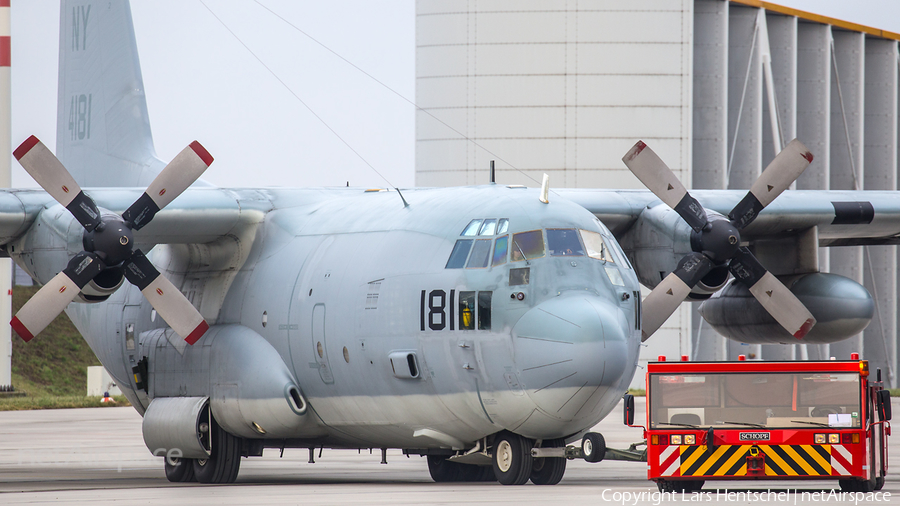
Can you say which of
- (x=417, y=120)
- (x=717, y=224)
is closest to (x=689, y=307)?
(x=417, y=120)

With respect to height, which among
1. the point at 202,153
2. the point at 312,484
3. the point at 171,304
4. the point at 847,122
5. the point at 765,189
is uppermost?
the point at 847,122

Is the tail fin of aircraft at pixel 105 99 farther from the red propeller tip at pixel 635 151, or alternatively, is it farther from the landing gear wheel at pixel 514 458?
the landing gear wheel at pixel 514 458

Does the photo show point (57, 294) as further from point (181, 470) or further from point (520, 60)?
point (520, 60)

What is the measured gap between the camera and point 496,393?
1316 cm

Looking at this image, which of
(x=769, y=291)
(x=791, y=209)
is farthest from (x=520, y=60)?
(x=769, y=291)

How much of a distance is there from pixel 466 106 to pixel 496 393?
33.5 meters

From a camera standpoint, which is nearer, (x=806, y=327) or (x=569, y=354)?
(x=569, y=354)

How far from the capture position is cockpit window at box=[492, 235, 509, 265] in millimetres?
13500

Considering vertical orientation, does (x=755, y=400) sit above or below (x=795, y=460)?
above

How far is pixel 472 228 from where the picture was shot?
13984 millimetres

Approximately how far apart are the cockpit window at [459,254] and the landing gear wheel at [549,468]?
89.0 inches

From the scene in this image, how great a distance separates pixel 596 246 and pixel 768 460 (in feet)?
10.0

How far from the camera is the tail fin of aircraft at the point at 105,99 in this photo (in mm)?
20969

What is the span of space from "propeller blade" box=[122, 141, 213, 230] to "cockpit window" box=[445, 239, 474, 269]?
4292mm
